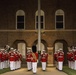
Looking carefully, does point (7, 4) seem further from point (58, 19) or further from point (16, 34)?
point (58, 19)

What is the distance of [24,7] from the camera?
4556 cm

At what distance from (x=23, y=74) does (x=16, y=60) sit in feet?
16.0

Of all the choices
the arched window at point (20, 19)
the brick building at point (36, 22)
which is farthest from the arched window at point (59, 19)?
the arched window at point (20, 19)

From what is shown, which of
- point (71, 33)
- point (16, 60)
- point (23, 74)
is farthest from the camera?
point (71, 33)

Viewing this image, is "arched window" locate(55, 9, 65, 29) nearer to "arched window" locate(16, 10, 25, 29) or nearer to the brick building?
the brick building

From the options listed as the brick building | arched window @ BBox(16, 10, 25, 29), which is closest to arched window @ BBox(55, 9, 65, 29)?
the brick building

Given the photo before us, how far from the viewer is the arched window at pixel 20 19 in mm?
45656

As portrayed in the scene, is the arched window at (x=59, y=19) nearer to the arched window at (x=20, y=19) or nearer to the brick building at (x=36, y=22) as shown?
the brick building at (x=36, y=22)

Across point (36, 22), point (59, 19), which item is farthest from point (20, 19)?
point (59, 19)

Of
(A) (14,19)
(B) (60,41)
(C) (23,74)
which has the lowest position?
(C) (23,74)

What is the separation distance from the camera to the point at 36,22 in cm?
4541

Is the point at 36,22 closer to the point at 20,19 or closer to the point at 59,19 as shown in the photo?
the point at 20,19

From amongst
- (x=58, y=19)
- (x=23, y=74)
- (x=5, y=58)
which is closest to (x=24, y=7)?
(x=58, y=19)

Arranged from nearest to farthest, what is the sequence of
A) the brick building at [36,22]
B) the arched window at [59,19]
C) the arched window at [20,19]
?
the brick building at [36,22]
the arched window at [59,19]
the arched window at [20,19]
